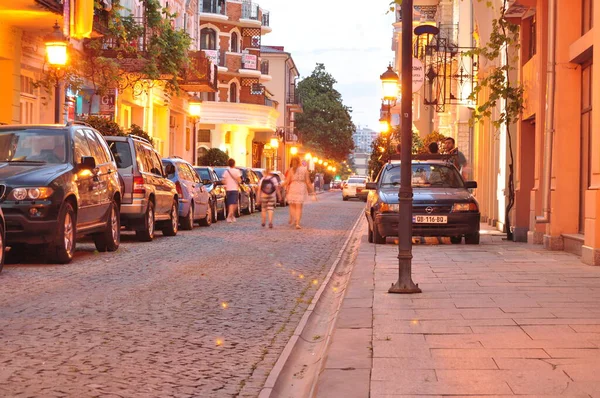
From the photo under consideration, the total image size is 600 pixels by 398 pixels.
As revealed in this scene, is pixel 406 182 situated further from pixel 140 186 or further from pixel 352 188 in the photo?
pixel 352 188

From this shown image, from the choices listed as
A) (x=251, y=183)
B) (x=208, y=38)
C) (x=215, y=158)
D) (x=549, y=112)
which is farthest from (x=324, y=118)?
(x=549, y=112)

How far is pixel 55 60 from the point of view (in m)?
21.6

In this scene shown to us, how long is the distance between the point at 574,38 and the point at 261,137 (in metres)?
65.9

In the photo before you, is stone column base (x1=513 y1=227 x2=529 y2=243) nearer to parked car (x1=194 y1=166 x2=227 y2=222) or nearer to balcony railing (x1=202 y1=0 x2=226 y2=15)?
parked car (x1=194 y1=166 x2=227 y2=222)

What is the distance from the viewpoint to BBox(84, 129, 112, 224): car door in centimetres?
1641

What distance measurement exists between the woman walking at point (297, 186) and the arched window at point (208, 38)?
4577 centimetres

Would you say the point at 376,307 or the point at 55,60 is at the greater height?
the point at 55,60

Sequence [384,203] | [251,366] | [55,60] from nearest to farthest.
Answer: [251,366] → [384,203] → [55,60]

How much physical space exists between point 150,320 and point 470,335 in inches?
113

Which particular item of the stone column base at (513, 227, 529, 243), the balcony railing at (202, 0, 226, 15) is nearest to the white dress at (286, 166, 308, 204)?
the stone column base at (513, 227, 529, 243)

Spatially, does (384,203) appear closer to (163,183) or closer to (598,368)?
(163,183)

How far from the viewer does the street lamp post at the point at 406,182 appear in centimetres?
1097

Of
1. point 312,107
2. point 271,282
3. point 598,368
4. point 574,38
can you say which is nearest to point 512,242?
point 574,38

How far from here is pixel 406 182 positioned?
11.1m
